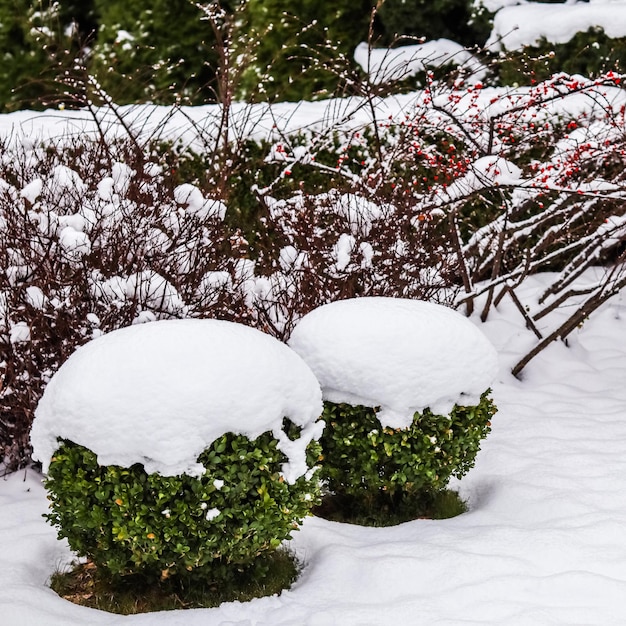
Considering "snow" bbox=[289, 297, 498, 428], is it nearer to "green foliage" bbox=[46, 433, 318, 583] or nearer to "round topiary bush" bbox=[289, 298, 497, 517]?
"round topiary bush" bbox=[289, 298, 497, 517]

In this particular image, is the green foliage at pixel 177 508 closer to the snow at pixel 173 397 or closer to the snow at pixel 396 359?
the snow at pixel 173 397

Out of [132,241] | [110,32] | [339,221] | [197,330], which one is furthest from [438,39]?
[197,330]

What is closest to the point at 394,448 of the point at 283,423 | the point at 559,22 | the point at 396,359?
the point at 396,359

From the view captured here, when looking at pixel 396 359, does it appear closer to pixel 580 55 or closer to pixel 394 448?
pixel 394 448

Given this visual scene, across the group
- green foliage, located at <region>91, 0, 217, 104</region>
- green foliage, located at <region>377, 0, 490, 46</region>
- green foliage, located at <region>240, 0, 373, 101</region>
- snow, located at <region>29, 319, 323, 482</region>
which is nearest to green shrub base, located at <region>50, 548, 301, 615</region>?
snow, located at <region>29, 319, 323, 482</region>

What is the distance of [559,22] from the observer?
304 inches

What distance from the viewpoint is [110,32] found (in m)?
10.6

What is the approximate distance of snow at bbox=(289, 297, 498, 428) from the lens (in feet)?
11.6

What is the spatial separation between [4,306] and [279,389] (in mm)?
1728

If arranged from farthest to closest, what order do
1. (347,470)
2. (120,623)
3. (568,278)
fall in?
(568,278)
(347,470)
(120,623)

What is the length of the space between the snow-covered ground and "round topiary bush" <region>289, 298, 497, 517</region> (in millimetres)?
321

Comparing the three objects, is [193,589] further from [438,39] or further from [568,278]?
[438,39]

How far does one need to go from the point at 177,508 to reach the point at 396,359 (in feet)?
3.98

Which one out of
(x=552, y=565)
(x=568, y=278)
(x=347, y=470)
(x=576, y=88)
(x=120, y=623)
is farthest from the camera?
(x=568, y=278)
